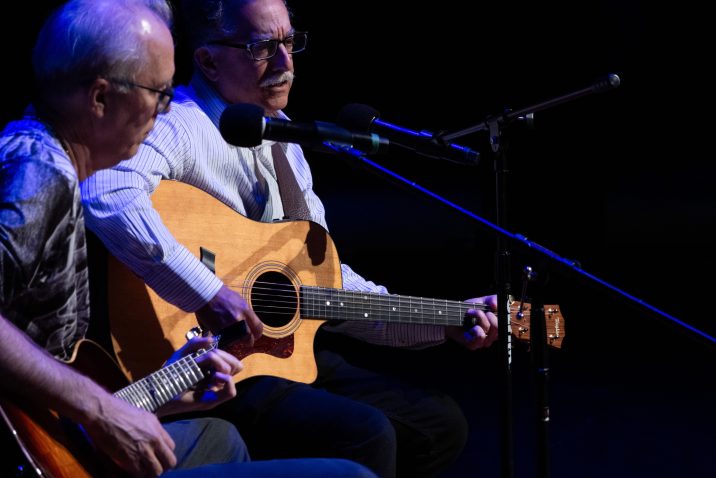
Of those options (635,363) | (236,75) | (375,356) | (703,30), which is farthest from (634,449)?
(703,30)

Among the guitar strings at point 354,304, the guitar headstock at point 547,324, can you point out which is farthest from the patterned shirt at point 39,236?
the guitar headstock at point 547,324

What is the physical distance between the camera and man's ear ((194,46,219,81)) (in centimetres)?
305

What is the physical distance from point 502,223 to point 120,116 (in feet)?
4.14

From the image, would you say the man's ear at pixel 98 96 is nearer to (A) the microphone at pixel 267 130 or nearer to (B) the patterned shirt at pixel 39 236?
(B) the patterned shirt at pixel 39 236

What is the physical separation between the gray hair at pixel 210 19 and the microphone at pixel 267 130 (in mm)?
1123

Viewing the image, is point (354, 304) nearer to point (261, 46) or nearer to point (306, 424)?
point (306, 424)

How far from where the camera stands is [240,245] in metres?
2.70

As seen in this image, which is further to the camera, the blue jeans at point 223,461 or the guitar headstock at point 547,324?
the guitar headstock at point 547,324

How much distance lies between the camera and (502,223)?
2611 mm

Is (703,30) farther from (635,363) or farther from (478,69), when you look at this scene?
(635,363)

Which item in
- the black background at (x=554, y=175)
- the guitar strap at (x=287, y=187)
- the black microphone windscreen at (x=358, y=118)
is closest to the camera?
the black microphone windscreen at (x=358, y=118)

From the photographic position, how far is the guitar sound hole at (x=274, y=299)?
270cm

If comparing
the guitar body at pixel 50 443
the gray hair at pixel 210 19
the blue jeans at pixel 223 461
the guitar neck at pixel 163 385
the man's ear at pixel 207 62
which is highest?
the gray hair at pixel 210 19

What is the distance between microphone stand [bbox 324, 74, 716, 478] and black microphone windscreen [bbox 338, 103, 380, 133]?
62 millimetres
